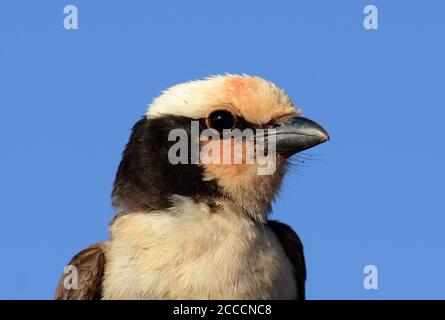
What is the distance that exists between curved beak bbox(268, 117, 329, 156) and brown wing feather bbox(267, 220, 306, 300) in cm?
96

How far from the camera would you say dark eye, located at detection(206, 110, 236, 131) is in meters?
9.25

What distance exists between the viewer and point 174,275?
8539mm

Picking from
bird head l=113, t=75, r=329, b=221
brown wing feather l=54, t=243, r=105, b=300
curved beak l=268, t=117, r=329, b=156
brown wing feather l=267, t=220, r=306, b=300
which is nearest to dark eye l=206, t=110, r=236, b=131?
bird head l=113, t=75, r=329, b=221

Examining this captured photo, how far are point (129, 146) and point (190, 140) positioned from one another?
2.28ft

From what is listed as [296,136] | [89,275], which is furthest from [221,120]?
[89,275]

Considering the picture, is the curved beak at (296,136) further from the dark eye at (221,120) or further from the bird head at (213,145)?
the dark eye at (221,120)

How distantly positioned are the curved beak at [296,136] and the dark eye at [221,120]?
0.53m

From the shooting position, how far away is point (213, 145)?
9.13 meters

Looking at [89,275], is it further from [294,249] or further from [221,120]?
[294,249]

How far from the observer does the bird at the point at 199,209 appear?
8633 millimetres

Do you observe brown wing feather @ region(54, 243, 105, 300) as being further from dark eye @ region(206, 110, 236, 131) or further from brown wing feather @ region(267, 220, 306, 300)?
brown wing feather @ region(267, 220, 306, 300)

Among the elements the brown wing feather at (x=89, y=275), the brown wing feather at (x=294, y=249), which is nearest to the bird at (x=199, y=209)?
the brown wing feather at (x=89, y=275)
